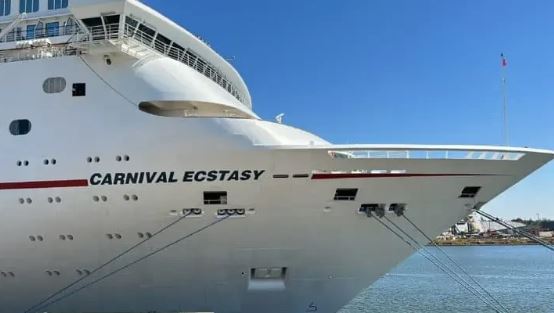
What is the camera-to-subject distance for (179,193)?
12.4 meters

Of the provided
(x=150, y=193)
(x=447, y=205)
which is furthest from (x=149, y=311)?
(x=447, y=205)

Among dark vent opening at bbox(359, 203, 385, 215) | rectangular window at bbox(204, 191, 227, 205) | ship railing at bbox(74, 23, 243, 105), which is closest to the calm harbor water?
dark vent opening at bbox(359, 203, 385, 215)

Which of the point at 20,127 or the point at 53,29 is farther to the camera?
the point at 53,29

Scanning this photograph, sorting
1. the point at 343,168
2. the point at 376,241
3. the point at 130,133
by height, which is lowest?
the point at 376,241

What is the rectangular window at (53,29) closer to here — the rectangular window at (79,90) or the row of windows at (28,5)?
the row of windows at (28,5)

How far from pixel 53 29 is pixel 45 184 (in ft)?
16.7

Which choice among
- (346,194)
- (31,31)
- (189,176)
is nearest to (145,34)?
(31,31)

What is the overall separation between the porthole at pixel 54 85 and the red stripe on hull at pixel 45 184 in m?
2.34

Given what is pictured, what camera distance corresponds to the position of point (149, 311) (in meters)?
13.2

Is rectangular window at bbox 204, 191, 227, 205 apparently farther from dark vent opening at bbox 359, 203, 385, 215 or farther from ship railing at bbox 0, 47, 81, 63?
ship railing at bbox 0, 47, 81, 63

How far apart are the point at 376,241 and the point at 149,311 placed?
18.0 ft

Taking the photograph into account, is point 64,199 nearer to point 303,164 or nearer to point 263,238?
point 263,238

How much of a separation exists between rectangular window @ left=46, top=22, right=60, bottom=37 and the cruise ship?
1.82 m

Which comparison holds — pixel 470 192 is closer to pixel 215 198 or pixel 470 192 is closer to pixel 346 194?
pixel 346 194
